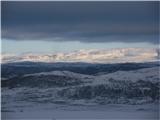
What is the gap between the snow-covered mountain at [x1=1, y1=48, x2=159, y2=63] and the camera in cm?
571

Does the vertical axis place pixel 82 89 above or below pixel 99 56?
below

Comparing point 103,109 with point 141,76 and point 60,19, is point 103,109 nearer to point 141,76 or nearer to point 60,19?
point 141,76

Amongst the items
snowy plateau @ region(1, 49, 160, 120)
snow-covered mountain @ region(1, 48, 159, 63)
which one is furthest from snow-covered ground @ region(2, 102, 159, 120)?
snow-covered mountain @ region(1, 48, 159, 63)

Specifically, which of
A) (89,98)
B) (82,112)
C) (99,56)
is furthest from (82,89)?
(99,56)

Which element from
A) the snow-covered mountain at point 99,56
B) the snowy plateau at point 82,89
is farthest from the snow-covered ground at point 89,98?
the snow-covered mountain at point 99,56

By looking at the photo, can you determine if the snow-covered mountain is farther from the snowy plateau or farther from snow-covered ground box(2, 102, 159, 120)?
snow-covered ground box(2, 102, 159, 120)

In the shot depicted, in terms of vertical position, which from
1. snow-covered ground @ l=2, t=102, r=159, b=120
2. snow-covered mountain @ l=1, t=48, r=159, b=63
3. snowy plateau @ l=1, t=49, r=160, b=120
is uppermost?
snow-covered mountain @ l=1, t=48, r=159, b=63

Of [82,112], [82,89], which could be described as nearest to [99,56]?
[82,89]

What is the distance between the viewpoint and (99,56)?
225 inches

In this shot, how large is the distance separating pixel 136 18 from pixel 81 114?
3.34 feet

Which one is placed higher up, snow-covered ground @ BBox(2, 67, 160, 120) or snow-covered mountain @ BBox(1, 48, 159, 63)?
snow-covered mountain @ BBox(1, 48, 159, 63)

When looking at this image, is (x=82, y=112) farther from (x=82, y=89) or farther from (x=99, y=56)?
(x=99, y=56)

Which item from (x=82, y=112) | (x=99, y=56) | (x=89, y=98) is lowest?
(x=82, y=112)

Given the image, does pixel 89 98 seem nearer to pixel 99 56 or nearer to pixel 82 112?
pixel 82 112
